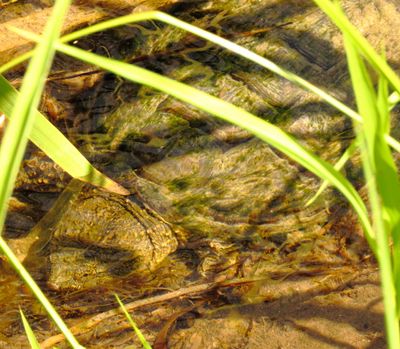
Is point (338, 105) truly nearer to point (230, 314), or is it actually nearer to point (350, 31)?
point (350, 31)

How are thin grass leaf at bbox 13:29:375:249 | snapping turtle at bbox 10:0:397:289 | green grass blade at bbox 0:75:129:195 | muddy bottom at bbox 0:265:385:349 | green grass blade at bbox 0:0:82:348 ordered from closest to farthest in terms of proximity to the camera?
1. green grass blade at bbox 0:0:82:348
2. thin grass leaf at bbox 13:29:375:249
3. green grass blade at bbox 0:75:129:195
4. muddy bottom at bbox 0:265:385:349
5. snapping turtle at bbox 10:0:397:289

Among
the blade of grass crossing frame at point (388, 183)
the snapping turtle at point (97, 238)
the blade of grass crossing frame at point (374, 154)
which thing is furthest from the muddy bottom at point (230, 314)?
the blade of grass crossing frame at point (374, 154)

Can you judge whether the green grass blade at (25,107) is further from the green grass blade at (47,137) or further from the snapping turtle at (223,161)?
the snapping turtle at (223,161)

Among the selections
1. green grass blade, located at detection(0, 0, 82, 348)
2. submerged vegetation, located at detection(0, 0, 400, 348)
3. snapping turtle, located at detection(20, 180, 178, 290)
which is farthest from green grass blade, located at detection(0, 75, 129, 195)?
snapping turtle, located at detection(20, 180, 178, 290)

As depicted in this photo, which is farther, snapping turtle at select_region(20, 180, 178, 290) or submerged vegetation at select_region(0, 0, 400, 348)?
snapping turtle at select_region(20, 180, 178, 290)

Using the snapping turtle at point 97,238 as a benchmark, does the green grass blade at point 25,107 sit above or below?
below

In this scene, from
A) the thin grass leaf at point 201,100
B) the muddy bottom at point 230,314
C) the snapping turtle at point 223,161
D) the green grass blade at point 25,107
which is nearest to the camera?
the green grass blade at point 25,107

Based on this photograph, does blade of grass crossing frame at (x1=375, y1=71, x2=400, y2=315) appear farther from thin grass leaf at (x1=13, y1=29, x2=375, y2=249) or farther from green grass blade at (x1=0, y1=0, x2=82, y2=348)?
green grass blade at (x1=0, y1=0, x2=82, y2=348)

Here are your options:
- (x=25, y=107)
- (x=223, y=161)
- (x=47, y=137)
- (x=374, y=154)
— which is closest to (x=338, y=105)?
(x=374, y=154)
